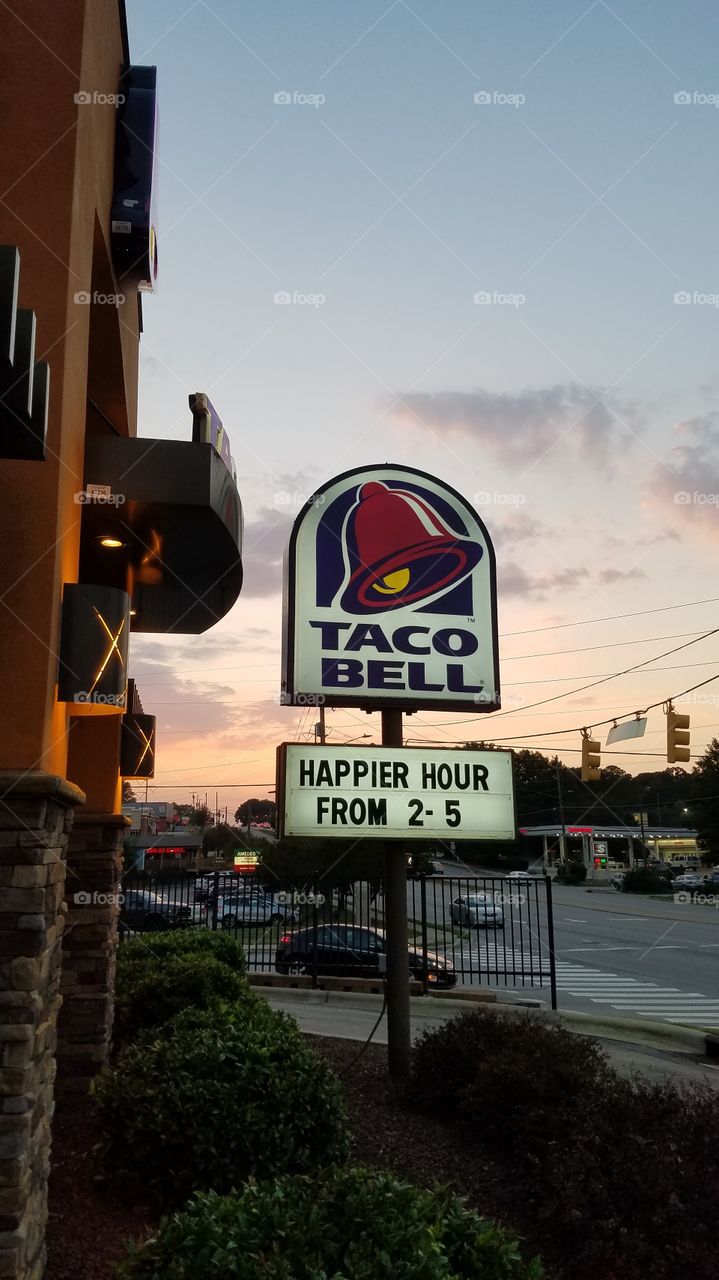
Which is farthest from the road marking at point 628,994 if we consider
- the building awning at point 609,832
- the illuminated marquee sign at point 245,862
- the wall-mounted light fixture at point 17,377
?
the building awning at point 609,832

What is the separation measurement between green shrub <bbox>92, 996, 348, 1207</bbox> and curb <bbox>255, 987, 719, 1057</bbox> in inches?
218

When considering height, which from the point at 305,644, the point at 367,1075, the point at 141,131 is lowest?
the point at 367,1075

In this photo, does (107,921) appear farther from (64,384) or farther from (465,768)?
(64,384)

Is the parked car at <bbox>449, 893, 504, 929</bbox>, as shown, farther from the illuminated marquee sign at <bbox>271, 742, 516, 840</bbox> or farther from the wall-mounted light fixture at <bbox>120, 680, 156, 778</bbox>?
the wall-mounted light fixture at <bbox>120, 680, 156, 778</bbox>

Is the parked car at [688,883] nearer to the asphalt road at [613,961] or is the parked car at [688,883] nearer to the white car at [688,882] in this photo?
the white car at [688,882]

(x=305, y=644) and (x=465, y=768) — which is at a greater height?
(x=305, y=644)

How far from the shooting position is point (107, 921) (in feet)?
29.7

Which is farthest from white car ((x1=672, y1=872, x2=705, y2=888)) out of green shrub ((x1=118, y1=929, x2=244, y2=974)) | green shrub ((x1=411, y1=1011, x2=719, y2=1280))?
green shrub ((x1=411, y1=1011, x2=719, y2=1280))

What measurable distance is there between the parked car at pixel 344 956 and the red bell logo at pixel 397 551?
902 cm

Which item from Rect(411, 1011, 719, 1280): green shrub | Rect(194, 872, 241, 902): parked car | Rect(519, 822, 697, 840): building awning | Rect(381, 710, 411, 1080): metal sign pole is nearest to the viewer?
Rect(411, 1011, 719, 1280): green shrub

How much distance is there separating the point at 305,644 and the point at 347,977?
9.84 m

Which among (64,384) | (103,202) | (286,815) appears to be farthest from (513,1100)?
(103,202)

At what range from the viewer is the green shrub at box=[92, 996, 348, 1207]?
5605mm

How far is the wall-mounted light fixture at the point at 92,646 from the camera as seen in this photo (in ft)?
18.1
